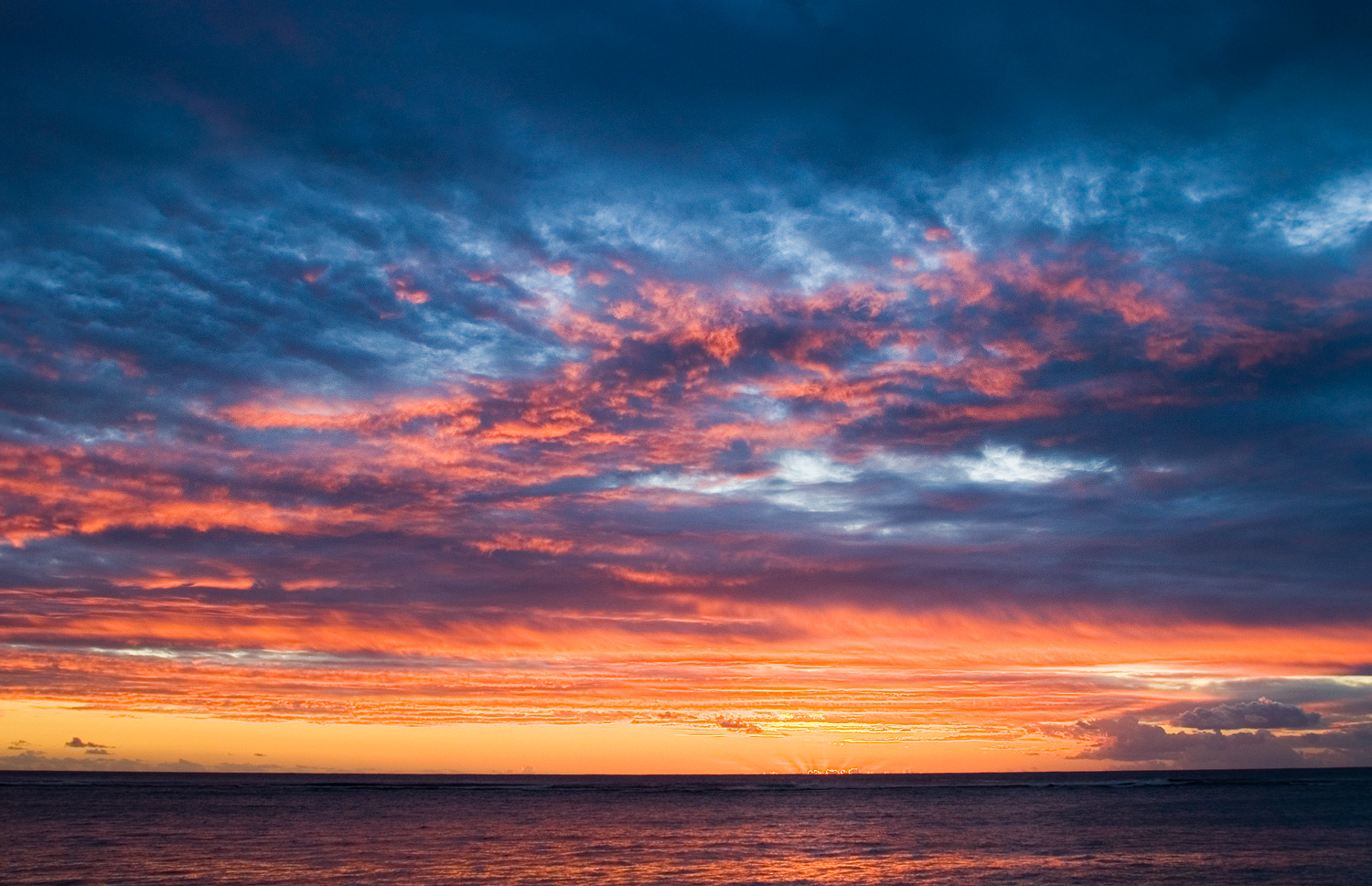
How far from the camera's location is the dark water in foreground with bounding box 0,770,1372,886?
2060 inches

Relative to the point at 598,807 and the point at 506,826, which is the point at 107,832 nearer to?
the point at 506,826

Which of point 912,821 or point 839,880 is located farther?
point 912,821

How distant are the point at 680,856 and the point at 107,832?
4748 centimetres

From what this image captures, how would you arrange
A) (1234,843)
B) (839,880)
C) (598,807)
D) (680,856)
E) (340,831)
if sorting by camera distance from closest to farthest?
(839,880) → (680,856) → (1234,843) → (340,831) → (598,807)

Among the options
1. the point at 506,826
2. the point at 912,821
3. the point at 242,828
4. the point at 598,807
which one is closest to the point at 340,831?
the point at 242,828

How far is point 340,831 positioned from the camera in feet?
267

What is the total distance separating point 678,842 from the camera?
7238 cm

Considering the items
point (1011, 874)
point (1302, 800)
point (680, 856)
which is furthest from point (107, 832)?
point (1302, 800)

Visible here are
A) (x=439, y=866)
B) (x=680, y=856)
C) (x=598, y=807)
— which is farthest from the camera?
(x=598, y=807)

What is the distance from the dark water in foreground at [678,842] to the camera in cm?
5231

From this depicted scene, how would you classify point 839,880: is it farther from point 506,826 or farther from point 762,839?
point 506,826

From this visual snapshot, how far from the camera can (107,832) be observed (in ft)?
252

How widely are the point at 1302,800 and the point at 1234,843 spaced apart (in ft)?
252

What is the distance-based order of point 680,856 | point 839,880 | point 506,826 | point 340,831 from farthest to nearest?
point 506,826 < point 340,831 < point 680,856 < point 839,880
